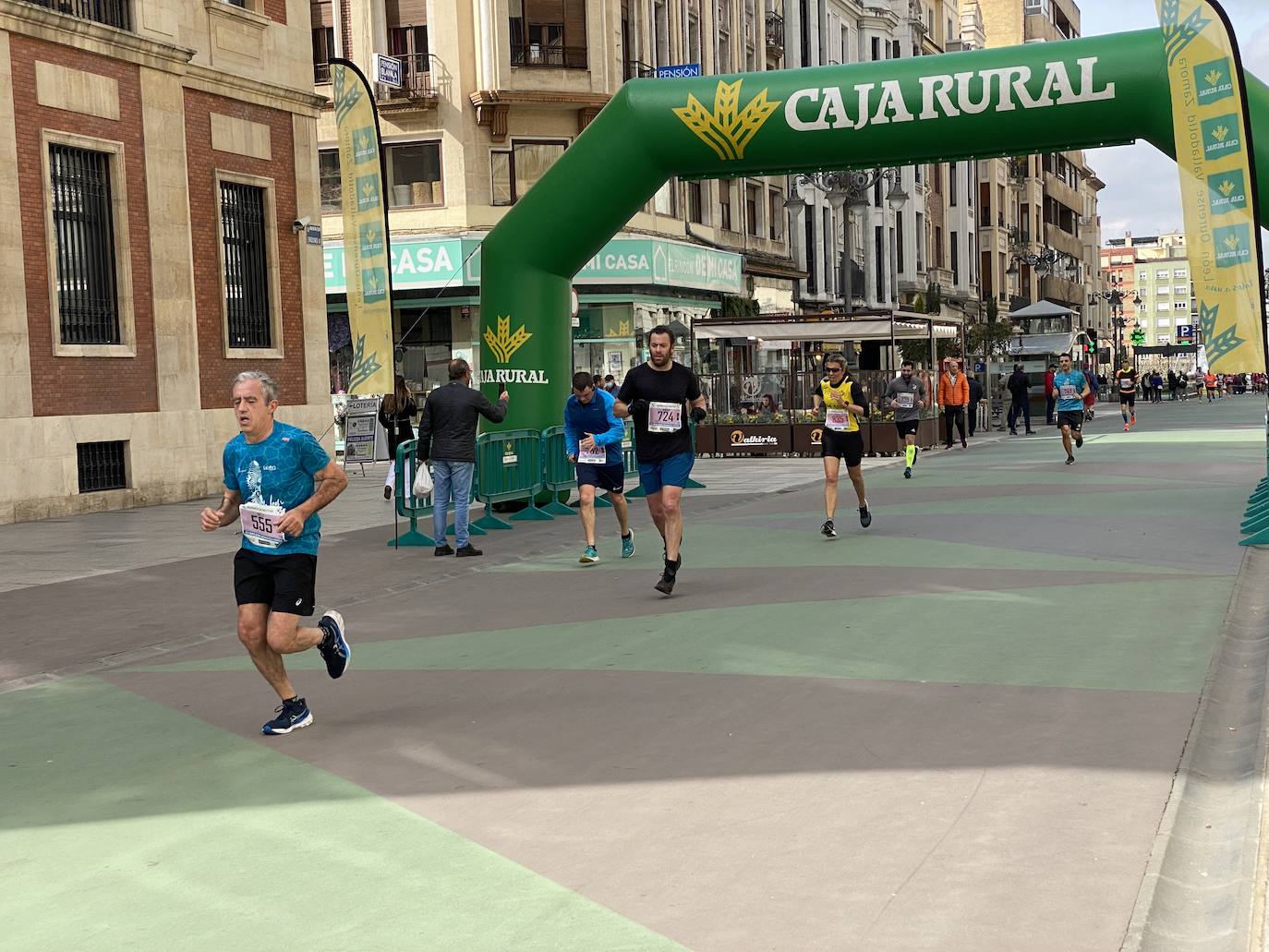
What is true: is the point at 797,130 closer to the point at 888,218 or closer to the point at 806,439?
the point at 806,439

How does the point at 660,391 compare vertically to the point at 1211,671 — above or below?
above

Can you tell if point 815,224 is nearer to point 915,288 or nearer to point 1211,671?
point 915,288

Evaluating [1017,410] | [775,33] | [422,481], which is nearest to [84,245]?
[422,481]

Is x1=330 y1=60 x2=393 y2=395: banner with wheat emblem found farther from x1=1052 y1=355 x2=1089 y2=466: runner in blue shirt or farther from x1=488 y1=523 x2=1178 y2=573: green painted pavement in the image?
x1=1052 y1=355 x2=1089 y2=466: runner in blue shirt

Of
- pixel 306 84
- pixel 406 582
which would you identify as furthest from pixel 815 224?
pixel 406 582

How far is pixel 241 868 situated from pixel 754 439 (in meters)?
25.6

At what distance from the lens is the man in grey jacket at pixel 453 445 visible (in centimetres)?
1432

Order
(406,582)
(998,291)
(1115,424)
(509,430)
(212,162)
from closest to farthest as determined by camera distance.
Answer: (406,582)
(509,430)
(212,162)
(1115,424)
(998,291)

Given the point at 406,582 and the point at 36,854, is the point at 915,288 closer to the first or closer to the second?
the point at 406,582

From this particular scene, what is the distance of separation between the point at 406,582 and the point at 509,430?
5.44 metres

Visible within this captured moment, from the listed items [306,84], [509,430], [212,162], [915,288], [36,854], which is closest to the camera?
[36,854]

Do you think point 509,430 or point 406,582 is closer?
point 406,582

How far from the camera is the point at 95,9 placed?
20.3 m

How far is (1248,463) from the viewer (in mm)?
22656
